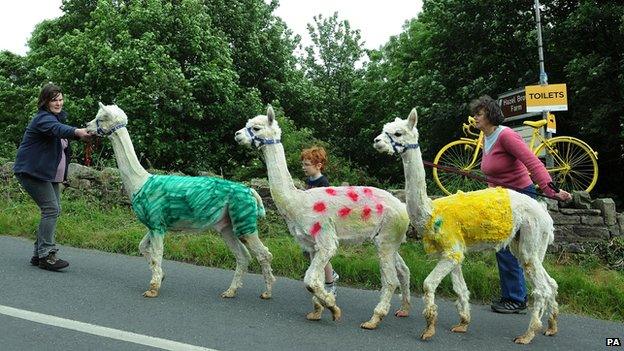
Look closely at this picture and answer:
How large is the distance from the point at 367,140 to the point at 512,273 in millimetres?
17425

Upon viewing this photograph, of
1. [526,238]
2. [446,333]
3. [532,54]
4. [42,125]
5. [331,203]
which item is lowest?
[446,333]

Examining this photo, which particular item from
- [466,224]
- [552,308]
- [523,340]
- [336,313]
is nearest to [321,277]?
[336,313]

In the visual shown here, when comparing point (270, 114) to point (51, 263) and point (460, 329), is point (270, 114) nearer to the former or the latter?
point (460, 329)

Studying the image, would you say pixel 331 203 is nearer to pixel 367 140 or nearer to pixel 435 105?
pixel 435 105

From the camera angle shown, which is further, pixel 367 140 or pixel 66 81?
pixel 367 140

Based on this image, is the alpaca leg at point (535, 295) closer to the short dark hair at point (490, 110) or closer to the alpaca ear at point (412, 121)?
the short dark hair at point (490, 110)

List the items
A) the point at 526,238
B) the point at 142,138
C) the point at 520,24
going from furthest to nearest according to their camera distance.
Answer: the point at 520,24
the point at 142,138
the point at 526,238

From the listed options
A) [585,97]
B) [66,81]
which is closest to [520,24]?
[585,97]

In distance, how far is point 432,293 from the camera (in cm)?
485

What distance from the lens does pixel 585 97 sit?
14844 millimetres

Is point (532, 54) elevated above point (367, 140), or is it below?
above

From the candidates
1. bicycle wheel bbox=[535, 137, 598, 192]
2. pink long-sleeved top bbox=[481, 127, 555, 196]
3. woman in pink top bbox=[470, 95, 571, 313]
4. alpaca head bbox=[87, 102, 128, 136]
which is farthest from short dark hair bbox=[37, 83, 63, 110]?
bicycle wheel bbox=[535, 137, 598, 192]

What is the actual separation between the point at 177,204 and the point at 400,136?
243cm

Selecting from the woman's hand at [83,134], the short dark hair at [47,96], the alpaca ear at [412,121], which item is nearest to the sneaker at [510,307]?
the alpaca ear at [412,121]
